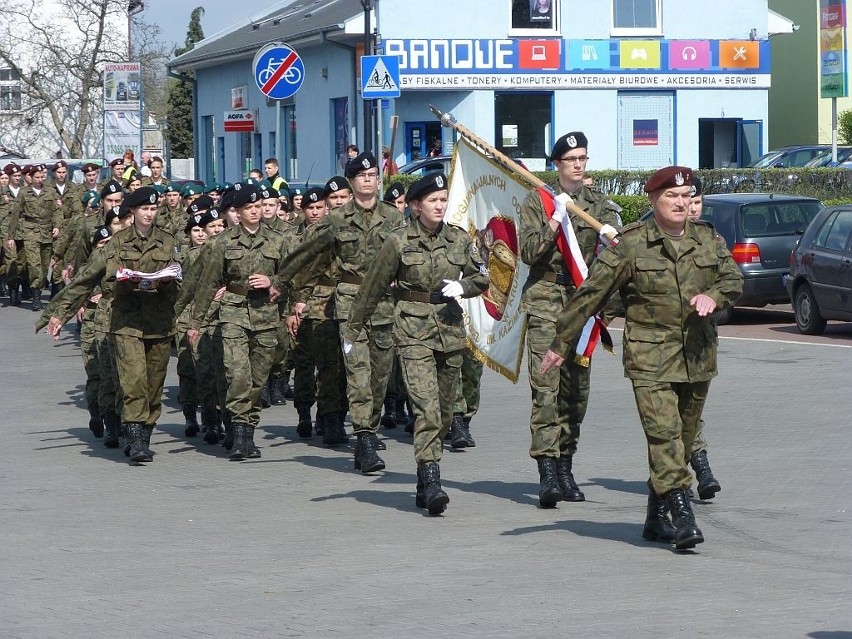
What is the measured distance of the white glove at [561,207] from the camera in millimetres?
8914

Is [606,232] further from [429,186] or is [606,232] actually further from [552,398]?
[429,186]

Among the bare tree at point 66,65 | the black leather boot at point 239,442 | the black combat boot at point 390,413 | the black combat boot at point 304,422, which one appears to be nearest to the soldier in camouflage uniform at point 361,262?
the black leather boot at point 239,442

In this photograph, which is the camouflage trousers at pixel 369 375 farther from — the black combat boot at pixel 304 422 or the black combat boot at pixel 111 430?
the black combat boot at pixel 111 430

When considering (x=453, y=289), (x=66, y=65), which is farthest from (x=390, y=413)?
(x=66, y=65)

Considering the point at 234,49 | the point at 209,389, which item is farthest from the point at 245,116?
the point at 234,49

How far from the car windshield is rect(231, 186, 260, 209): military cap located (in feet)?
31.7

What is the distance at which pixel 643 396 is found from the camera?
26.0 feet

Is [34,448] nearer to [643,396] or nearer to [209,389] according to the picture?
[209,389]

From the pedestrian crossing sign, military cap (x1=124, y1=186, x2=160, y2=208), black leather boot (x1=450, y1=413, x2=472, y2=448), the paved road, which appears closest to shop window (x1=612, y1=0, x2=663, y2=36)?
the pedestrian crossing sign

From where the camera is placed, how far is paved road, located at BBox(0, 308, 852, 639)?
22.0ft

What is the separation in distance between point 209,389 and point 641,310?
18.5 ft

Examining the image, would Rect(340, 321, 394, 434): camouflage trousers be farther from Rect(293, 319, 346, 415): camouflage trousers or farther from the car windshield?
the car windshield

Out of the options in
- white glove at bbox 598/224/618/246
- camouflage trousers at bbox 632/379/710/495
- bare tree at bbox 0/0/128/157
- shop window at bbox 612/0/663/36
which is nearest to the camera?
camouflage trousers at bbox 632/379/710/495

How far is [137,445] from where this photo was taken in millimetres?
11539
